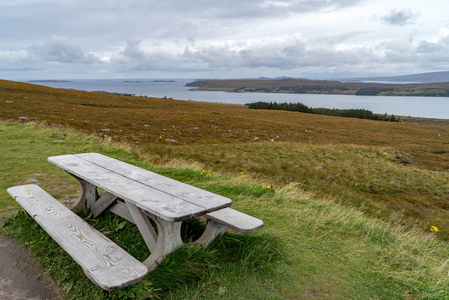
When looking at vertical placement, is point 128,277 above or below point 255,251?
above

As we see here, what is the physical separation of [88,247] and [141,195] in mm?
818

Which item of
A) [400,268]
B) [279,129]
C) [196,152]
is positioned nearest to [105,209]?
[400,268]

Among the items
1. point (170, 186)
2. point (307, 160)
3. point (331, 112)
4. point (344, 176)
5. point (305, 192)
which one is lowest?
point (344, 176)

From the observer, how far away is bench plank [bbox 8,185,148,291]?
2702 millimetres

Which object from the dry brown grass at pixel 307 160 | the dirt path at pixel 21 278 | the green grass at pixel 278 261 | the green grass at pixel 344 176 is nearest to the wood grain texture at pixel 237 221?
the green grass at pixel 278 261

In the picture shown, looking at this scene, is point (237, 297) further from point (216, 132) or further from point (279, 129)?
point (279, 129)

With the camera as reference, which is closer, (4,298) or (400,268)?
(4,298)

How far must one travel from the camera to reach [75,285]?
322 centimetres

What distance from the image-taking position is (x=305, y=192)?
30.5 feet

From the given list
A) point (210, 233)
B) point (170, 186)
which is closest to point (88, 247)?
point (170, 186)

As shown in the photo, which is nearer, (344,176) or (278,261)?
(278,261)

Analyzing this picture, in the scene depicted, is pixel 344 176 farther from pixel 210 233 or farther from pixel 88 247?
pixel 88 247

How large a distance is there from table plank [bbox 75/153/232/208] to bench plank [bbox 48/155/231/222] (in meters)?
0.07

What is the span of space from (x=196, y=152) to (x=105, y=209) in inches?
409
